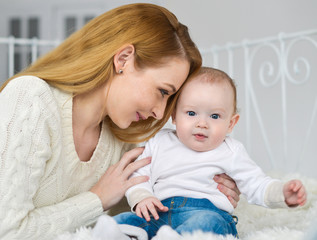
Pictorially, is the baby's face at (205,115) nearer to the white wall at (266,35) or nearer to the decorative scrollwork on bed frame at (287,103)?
the white wall at (266,35)

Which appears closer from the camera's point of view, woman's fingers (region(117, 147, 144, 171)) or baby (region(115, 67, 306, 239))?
baby (region(115, 67, 306, 239))

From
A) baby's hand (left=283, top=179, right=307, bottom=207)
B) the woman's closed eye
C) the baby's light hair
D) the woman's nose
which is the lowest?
baby's hand (left=283, top=179, right=307, bottom=207)

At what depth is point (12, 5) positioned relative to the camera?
5285 mm

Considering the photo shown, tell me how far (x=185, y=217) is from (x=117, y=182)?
267 millimetres

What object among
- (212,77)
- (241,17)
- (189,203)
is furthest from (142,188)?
(241,17)

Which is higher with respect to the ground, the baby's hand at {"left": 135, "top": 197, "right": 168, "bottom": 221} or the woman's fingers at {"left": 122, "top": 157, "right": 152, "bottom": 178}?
the woman's fingers at {"left": 122, "top": 157, "right": 152, "bottom": 178}

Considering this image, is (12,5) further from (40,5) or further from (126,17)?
(126,17)

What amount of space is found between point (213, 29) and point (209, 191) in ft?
9.73

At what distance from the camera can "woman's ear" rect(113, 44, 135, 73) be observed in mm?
1195

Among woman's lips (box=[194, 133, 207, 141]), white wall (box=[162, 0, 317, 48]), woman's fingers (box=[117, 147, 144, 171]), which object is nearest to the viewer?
woman's lips (box=[194, 133, 207, 141])

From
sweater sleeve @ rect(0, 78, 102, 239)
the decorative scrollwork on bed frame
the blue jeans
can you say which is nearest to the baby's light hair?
the blue jeans

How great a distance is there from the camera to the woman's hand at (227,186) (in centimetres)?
117

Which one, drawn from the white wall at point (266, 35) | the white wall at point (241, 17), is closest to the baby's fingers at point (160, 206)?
the white wall at point (266, 35)

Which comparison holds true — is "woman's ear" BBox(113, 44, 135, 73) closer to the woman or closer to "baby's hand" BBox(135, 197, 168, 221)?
the woman
